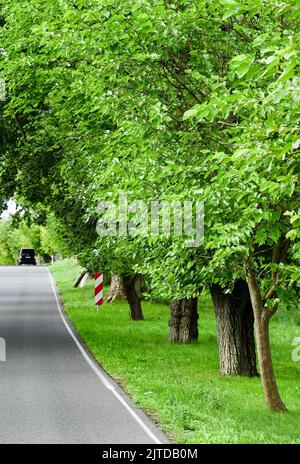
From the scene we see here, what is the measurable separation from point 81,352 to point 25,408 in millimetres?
7696

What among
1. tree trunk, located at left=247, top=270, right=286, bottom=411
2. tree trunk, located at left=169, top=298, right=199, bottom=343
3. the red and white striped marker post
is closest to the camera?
tree trunk, located at left=247, top=270, right=286, bottom=411

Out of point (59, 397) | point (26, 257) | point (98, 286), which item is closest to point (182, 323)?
point (98, 286)

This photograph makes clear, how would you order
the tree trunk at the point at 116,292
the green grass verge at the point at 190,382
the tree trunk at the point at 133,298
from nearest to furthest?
the green grass verge at the point at 190,382
the tree trunk at the point at 133,298
the tree trunk at the point at 116,292

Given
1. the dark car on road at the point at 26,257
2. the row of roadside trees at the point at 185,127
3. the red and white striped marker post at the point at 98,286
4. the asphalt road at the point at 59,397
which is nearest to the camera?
the row of roadside trees at the point at 185,127

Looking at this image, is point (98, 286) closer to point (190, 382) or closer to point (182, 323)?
point (182, 323)

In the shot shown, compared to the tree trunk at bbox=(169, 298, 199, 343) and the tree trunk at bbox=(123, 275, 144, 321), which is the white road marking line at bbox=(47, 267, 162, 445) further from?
the tree trunk at bbox=(123, 275, 144, 321)

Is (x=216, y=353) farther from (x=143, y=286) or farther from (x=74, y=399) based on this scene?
(x=143, y=286)

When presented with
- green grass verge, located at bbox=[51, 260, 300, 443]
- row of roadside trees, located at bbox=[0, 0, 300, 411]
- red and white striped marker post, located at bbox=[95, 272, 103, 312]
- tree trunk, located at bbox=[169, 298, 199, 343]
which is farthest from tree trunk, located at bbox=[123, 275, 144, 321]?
row of roadside trees, located at bbox=[0, 0, 300, 411]

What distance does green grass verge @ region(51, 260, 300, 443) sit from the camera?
11.3 meters

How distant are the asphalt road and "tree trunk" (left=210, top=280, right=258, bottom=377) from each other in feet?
9.77

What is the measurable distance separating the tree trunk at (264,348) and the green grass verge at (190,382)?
0.87 feet

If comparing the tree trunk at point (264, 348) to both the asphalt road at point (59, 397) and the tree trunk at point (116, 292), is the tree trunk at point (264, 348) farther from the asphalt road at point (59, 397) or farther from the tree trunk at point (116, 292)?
the tree trunk at point (116, 292)

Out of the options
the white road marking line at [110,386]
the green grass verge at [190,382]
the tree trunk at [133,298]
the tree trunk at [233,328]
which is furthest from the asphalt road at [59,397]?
the tree trunk at [133,298]

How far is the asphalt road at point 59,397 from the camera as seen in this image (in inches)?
416
